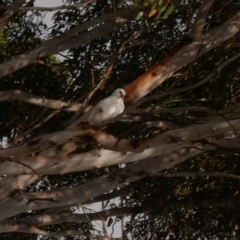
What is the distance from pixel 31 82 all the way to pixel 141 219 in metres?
1.97

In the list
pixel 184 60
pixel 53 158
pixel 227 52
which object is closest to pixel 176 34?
pixel 227 52

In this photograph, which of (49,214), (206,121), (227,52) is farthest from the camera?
(227,52)

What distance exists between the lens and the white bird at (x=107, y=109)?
17.3 feet

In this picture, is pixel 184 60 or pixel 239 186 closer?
pixel 184 60

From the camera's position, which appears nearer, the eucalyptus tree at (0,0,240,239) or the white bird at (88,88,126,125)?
the white bird at (88,88,126,125)

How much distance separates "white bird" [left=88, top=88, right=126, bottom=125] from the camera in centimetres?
526

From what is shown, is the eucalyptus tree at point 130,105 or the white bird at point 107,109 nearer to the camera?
the white bird at point 107,109

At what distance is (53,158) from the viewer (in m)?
4.99

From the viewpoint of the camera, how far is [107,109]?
539 cm

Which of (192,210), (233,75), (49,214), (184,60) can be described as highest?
(184,60)

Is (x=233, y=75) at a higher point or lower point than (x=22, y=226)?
higher

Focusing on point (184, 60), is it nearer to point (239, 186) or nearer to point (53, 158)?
point (53, 158)

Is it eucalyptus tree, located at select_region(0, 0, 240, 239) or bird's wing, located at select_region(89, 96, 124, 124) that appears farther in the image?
eucalyptus tree, located at select_region(0, 0, 240, 239)

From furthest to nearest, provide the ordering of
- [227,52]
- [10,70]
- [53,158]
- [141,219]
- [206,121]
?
[141,219], [227,52], [10,70], [206,121], [53,158]
